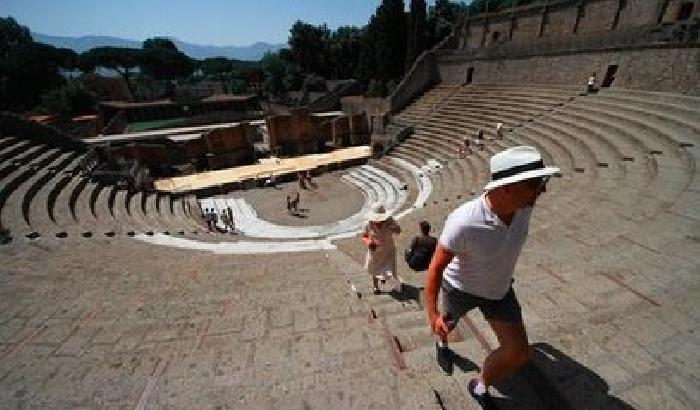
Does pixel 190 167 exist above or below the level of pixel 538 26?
below

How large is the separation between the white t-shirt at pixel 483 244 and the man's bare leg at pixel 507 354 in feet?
0.68

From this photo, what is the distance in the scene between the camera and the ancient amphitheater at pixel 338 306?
2736 millimetres

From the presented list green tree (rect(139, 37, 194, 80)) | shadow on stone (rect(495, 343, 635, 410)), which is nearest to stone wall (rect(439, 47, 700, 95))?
shadow on stone (rect(495, 343, 635, 410))

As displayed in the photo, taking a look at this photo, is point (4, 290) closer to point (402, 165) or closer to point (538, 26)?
point (402, 165)

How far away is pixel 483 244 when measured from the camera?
89.4 inches

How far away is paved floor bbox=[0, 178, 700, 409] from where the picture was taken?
8.63ft

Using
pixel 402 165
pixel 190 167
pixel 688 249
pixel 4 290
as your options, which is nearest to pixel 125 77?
pixel 190 167

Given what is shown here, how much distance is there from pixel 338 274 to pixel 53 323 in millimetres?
3763

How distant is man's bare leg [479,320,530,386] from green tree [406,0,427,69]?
3472 centimetres

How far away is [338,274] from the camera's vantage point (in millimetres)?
6258

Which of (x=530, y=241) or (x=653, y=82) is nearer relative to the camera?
(x=530, y=241)

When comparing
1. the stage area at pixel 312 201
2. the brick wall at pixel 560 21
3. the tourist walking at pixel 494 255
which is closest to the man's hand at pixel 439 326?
the tourist walking at pixel 494 255

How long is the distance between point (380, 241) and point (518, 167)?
119 inches

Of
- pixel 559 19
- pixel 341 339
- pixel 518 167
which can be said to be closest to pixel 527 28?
pixel 559 19
